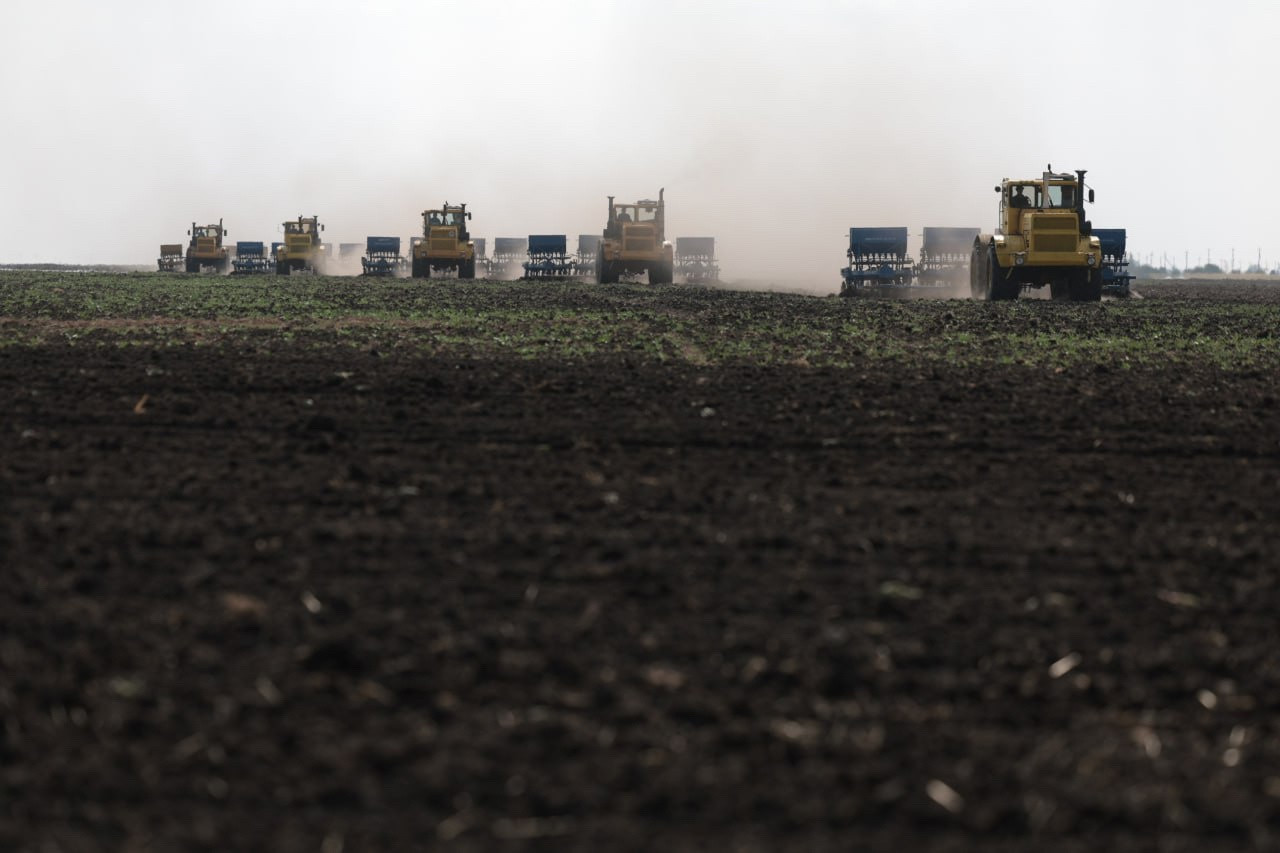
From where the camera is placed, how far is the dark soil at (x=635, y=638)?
15.7 ft

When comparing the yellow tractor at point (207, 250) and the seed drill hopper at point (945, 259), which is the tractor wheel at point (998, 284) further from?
the yellow tractor at point (207, 250)

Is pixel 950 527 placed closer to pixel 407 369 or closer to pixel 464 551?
pixel 464 551

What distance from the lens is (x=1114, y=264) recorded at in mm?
51188

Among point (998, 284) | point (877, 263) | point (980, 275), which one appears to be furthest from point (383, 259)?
point (998, 284)

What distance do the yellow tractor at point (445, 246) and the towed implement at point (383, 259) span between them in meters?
7.85

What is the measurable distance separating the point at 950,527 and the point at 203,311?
950 inches

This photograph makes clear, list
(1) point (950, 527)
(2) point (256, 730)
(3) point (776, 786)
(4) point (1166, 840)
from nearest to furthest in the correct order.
Answer: 1. (4) point (1166, 840)
2. (3) point (776, 786)
3. (2) point (256, 730)
4. (1) point (950, 527)

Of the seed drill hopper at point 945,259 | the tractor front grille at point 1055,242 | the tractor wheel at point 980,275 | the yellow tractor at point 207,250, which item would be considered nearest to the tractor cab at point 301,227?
the yellow tractor at point 207,250

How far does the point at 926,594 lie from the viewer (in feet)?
23.6

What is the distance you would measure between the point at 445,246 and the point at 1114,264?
92.3ft

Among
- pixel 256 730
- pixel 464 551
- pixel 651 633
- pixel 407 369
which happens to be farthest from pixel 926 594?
pixel 407 369

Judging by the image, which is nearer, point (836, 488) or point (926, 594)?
point (926, 594)

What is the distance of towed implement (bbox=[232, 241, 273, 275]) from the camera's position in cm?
8494

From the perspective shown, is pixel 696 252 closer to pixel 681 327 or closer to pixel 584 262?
pixel 584 262
